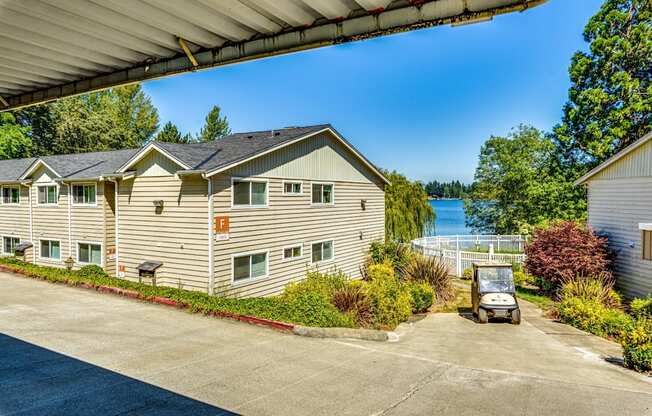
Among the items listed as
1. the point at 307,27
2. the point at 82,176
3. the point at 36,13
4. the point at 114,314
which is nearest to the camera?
the point at 36,13

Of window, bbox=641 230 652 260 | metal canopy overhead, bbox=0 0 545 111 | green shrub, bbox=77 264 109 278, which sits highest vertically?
metal canopy overhead, bbox=0 0 545 111

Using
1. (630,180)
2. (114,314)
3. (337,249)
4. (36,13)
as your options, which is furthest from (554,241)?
(36,13)

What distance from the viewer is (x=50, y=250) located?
63.5ft

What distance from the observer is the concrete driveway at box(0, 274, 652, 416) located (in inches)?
221

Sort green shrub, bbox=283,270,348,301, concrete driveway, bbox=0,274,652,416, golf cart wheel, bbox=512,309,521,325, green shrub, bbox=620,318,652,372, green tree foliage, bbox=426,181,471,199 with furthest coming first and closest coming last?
green tree foliage, bbox=426,181,471,199
golf cart wheel, bbox=512,309,521,325
green shrub, bbox=283,270,348,301
green shrub, bbox=620,318,652,372
concrete driveway, bbox=0,274,652,416

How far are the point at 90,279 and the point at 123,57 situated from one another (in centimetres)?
1229

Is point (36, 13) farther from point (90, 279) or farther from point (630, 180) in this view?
point (630, 180)

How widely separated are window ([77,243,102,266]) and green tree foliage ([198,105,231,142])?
38.2 m

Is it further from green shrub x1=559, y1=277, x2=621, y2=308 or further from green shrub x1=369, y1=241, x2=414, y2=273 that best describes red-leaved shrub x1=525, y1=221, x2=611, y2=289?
green shrub x1=369, y1=241, x2=414, y2=273

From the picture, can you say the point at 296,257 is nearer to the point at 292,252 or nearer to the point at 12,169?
the point at 292,252

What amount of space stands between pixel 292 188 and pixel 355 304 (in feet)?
23.0

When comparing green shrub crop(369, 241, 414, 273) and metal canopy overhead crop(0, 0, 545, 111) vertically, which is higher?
metal canopy overhead crop(0, 0, 545, 111)

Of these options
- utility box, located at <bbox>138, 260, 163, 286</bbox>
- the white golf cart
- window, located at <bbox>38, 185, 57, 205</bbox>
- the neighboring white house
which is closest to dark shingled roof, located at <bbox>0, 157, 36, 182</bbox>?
window, located at <bbox>38, 185, 57, 205</bbox>

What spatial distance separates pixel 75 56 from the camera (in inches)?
121
